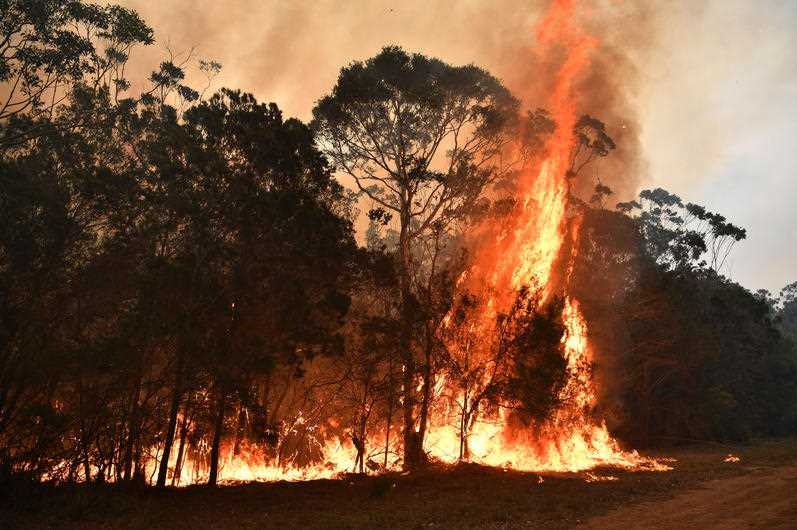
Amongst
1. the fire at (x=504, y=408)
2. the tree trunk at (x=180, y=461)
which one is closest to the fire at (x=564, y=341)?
the fire at (x=504, y=408)

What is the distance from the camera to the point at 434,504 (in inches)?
765

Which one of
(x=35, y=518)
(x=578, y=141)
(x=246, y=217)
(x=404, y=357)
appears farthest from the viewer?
(x=578, y=141)

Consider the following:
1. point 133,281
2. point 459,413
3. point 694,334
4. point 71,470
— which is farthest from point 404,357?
point 694,334

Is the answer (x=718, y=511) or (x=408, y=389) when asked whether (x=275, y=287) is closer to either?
(x=408, y=389)

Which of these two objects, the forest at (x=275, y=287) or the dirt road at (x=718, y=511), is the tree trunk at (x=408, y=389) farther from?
the dirt road at (x=718, y=511)

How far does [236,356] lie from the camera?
20703 mm

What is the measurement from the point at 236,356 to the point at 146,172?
911cm

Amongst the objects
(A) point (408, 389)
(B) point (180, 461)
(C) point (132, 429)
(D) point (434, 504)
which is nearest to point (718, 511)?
(D) point (434, 504)

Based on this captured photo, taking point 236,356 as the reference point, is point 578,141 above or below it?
above

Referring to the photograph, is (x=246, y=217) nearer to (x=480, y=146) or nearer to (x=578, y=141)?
(x=480, y=146)

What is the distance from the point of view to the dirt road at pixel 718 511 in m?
15.0

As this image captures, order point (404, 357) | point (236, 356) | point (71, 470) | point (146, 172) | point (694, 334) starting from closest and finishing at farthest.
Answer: point (71, 470), point (236, 356), point (146, 172), point (404, 357), point (694, 334)

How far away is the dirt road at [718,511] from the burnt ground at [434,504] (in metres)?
0.03

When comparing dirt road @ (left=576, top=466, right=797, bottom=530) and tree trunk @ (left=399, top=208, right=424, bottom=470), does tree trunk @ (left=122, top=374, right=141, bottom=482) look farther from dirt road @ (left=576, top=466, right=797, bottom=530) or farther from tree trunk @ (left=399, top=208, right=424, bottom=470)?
dirt road @ (left=576, top=466, right=797, bottom=530)
